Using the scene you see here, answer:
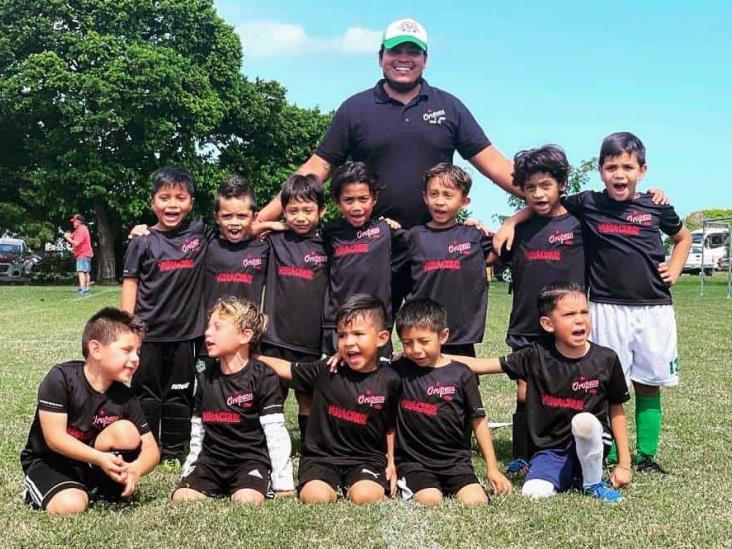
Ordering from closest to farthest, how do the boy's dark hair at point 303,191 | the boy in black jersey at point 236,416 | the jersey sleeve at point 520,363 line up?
the boy in black jersey at point 236,416 < the jersey sleeve at point 520,363 < the boy's dark hair at point 303,191

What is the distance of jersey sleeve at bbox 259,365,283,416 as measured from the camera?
14.9ft

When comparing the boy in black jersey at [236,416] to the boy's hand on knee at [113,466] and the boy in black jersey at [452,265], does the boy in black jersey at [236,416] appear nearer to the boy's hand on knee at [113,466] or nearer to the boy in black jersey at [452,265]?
the boy's hand on knee at [113,466]

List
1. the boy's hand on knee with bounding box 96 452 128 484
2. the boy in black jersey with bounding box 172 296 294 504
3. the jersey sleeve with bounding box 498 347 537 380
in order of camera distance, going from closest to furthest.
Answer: the boy's hand on knee with bounding box 96 452 128 484
the boy in black jersey with bounding box 172 296 294 504
the jersey sleeve with bounding box 498 347 537 380

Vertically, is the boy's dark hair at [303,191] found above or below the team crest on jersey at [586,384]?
above

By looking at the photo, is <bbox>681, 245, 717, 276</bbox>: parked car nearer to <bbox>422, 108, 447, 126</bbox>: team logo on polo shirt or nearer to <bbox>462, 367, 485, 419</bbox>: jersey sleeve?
<bbox>422, 108, 447, 126</bbox>: team logo on polo shirt

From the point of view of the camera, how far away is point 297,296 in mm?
5078

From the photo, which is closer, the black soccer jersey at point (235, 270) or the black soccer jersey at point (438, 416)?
the black soccer jersey at point (438, 416)

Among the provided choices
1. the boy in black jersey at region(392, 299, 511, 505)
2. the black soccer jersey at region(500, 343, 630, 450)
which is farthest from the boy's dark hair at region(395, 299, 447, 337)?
the black soccer jersey at region(500, 343, 630, 450)

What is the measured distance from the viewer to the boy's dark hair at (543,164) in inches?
197

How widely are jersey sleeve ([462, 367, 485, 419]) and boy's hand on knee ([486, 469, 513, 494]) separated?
327mm

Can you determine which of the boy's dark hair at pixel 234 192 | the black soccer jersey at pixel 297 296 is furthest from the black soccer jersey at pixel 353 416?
the boy's dark hair at pixel 234 192

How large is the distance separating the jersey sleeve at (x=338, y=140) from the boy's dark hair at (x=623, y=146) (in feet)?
5.60

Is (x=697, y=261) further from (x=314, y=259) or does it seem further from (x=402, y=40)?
(x=314, y=259)

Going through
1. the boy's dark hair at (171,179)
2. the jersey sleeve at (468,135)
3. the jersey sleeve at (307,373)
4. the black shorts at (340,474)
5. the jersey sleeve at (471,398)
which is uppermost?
the jersey sleeve at (468,135)
